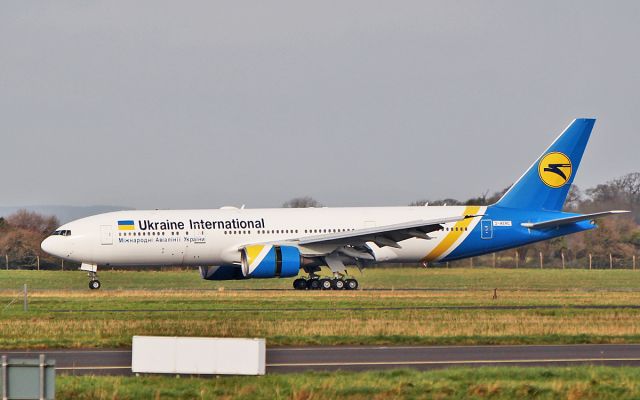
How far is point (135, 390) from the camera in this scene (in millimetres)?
15562

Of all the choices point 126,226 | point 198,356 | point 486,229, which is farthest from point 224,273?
point 198,356

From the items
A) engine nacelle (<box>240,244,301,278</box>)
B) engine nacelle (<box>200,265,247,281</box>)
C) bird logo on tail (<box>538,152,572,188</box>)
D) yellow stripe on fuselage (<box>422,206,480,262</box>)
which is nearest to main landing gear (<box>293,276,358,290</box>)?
engine nacelle (<box>240,244,301,278</box>)

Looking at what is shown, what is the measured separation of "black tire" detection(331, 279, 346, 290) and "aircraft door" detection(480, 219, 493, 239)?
6.11 metres

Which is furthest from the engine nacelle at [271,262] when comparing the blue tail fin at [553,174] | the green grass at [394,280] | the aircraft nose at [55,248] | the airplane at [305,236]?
the blue tail fin at [553,174]

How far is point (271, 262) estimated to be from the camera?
138 ft

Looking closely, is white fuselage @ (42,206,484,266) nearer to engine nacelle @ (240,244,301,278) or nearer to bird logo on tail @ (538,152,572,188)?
engine nacelle @ (240,244,301,278)

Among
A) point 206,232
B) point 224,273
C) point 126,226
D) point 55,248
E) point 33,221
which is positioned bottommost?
point 224,273

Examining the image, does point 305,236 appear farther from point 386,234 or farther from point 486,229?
point 486,229

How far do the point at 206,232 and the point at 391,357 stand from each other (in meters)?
25.1

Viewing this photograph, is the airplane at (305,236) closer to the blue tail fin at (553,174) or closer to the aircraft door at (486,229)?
the aircraft door at (486,229)

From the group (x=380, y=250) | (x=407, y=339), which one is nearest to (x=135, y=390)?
(x=407, y=339)

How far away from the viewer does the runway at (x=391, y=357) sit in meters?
18.7

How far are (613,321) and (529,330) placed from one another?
130 inches

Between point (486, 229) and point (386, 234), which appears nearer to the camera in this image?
point (386, 234)
